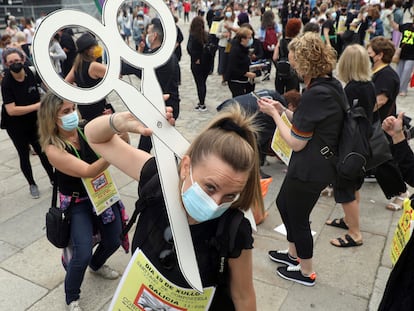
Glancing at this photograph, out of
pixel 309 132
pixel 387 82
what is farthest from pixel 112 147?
pixel 387 82

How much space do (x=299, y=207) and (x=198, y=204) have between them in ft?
5.19

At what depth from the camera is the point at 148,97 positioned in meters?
1.51

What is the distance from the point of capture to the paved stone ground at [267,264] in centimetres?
305

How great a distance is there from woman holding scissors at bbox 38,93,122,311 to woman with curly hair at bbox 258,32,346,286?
136 cm

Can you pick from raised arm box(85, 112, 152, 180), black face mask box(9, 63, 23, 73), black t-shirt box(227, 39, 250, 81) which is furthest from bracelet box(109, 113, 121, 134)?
black t-shirt box(227, 39, 250, 81)

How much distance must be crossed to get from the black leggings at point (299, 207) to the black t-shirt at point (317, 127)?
0.22 feet

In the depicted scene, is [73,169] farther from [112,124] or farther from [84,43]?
[84,43]

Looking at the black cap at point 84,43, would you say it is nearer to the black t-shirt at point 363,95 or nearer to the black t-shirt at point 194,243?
the black t-shirt at point 363,95

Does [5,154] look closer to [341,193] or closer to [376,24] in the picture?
[341,193]

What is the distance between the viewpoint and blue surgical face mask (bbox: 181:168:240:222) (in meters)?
1.45

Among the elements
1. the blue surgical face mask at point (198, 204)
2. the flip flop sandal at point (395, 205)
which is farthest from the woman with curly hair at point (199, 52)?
the blue surgical face mask at point (198, 204)

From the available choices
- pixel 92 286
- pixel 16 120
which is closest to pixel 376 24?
pixel 16 120

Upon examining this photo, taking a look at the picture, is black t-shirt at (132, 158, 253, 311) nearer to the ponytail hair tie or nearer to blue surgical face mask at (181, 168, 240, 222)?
blue surgical face mask at (181, 168, 240, 222)

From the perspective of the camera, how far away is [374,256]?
3.53 metres
